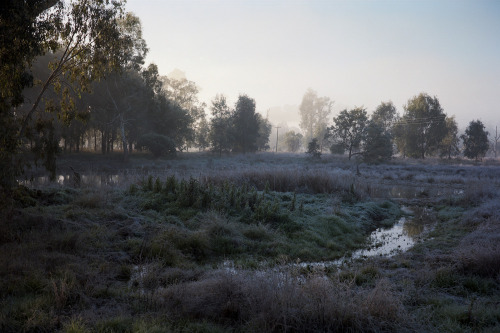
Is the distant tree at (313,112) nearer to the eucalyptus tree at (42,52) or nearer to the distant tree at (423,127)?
the distant tree at (423,127)

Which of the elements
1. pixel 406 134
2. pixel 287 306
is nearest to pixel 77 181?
pixel 287 306

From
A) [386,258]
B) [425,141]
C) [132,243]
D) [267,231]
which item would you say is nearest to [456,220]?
[386,258]

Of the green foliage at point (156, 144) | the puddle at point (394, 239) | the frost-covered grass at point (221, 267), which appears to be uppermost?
the green foliage at point (156, 144)

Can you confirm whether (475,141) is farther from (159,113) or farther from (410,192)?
(159,113)

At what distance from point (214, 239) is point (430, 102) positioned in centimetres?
6981

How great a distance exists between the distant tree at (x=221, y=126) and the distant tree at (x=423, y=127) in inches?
1386

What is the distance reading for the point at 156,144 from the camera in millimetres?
43531

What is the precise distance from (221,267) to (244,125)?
186 feet

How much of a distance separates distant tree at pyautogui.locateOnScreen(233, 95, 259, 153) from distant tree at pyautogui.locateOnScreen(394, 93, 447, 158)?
30438 mm

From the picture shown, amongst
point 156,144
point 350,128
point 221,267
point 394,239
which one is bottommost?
point 394,239

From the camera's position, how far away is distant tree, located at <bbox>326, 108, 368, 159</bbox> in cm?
5825

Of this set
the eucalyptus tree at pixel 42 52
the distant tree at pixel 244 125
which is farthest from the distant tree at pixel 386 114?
the eucalyptus tree at pixel 42 52

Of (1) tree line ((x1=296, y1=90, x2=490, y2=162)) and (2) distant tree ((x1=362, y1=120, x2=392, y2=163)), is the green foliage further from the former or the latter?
(2) distant tree ((x1=362, y1=120, x2=392, y2=163))

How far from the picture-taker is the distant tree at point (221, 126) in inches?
2290
